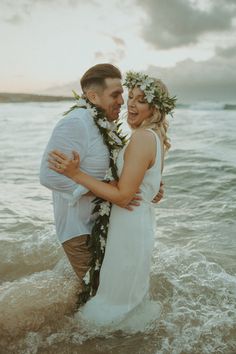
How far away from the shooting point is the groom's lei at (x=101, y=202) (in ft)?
12.0

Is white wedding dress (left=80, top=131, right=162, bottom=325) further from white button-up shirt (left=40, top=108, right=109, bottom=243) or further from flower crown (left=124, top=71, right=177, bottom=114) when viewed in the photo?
flower crown (left=124, top=71, right=177, bottom=114)

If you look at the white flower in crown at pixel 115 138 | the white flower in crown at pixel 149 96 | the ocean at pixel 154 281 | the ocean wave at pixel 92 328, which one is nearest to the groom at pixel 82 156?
the white flower in crown at pixel 115 138

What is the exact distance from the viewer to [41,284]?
446 cm

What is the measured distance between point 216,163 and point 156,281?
8.67 m

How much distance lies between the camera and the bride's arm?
11.4 ft

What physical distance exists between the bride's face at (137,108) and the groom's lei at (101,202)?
0.17m

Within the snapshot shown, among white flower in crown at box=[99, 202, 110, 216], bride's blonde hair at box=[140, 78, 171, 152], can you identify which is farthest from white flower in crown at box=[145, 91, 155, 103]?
white flower in crown at box=[99, 202, 110, 216]

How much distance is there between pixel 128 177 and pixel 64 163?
1.70 feet

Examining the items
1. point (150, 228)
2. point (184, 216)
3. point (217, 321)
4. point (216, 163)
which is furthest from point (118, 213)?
→ point (216, 163)

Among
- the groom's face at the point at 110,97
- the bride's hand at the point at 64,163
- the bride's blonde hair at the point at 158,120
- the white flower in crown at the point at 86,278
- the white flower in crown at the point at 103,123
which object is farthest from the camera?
the white flower in crown at the point at 86,278

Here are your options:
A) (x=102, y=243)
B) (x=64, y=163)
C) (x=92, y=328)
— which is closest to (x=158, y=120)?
(x=64, y=163)

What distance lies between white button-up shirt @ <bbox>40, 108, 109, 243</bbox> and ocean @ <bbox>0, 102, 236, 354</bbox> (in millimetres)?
747

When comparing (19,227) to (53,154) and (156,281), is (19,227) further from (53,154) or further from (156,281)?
(53,154)

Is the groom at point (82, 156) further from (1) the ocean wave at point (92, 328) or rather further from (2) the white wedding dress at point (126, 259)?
(1) the ocean wave at point (92, 328)
